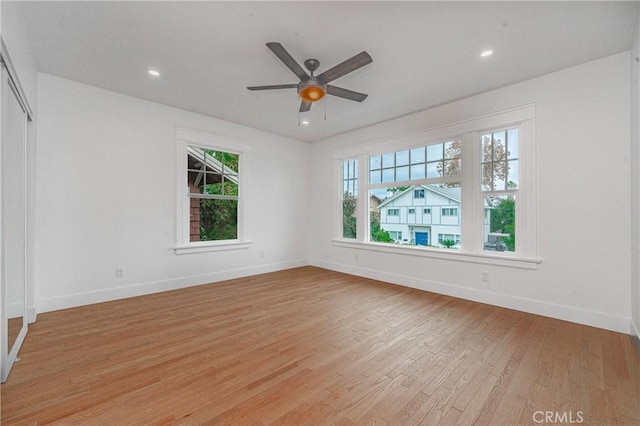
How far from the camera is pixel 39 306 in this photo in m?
3.21

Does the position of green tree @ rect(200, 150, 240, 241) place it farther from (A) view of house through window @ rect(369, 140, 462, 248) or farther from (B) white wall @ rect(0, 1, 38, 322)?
(A) view of house through window @ rect(369, 140, 462, 248)

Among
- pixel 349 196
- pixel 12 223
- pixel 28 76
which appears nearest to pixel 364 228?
pixel 349 196

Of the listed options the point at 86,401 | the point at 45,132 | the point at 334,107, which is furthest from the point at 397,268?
the point at 45,132

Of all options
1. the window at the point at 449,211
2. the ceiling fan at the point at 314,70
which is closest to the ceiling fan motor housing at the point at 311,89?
the ceiling fan at the point at 314,70

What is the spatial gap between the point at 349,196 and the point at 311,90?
10.4 ft

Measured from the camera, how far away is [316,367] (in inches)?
83.2

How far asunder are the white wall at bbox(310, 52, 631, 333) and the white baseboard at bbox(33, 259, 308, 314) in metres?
3.66

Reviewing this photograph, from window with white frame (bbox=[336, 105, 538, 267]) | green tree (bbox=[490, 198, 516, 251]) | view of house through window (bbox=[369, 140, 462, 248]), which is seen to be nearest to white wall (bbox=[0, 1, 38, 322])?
→ window with white frame (bbox=[336, 105, 538, 267])

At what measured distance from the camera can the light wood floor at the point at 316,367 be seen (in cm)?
164

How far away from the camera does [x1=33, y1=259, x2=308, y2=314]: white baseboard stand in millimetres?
3322

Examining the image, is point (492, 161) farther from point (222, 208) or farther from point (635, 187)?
point (222, 208)

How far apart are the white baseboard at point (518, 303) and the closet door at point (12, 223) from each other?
4371 millimetres

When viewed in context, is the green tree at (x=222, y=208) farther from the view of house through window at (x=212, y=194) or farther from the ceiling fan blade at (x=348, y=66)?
the ceiling fan blade at (x=348, y=66)

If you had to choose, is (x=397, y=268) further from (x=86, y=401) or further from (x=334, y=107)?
→ (x=86, y=401)
